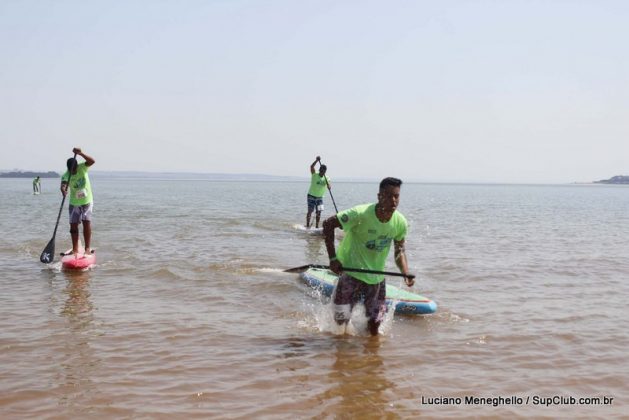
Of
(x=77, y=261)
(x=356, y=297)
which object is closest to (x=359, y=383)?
(x=356, y=297)

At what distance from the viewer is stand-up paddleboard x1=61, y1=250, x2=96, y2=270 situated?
10.4 metres

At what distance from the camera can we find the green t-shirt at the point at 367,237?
5680 millimetres

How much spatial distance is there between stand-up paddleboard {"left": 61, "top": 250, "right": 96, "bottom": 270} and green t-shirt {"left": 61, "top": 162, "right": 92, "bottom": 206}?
1.03 m

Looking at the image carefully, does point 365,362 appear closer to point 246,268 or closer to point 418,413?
point 418,413

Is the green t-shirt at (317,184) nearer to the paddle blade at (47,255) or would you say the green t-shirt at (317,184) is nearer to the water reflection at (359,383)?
the paddle blade at (47,255)

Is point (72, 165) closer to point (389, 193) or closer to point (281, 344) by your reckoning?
point (281, 344)

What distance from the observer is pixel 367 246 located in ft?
19.2

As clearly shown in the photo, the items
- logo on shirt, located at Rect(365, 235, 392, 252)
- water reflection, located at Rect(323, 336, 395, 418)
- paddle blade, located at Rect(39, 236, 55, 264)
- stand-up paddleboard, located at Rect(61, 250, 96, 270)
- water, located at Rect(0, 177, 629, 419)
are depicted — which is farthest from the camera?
paddle blade, located at Rect(39, 236, 55, 264)

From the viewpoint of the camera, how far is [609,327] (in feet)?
23.8

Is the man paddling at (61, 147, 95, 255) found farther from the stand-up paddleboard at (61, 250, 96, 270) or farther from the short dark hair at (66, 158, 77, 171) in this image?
the stand-up paddleboard at (61, 250, 96, 270)

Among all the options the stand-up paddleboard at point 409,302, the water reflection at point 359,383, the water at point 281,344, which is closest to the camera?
the water reflection at point 359,383

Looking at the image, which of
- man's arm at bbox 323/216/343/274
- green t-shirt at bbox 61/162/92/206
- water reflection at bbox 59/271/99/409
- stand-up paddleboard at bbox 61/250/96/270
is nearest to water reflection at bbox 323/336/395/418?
man's arm at bbox 323/216/343/274

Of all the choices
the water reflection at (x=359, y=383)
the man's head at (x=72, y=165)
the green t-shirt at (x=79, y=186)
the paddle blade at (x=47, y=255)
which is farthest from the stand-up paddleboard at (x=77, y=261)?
the water reflection at (x=359, y=383)

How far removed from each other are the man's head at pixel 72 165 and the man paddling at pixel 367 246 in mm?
6723
